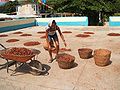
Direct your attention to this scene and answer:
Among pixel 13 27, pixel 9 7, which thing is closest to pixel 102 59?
pixel 13 27

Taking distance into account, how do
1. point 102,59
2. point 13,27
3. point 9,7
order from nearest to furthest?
point 102,59 → point 13,27 → point 9,7

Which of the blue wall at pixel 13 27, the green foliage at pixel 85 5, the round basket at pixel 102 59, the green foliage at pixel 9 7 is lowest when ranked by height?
the round basket at pixel 102 59

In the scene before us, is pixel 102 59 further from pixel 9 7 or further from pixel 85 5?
pixel 9 7

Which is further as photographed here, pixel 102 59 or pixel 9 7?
pixel 9 7

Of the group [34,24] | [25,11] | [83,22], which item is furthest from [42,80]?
[25,11]

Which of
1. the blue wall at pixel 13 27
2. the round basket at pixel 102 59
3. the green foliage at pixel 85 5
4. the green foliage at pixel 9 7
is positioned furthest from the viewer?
the green foliage at pixel 9 7

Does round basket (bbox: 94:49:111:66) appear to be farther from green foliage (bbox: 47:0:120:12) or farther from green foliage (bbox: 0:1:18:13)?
green foliage (bbox: 0:1:18:13)

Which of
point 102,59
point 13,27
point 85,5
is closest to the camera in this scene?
point 102,59

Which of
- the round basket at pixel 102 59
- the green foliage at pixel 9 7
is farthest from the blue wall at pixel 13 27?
the green foliage at pixel 9 7

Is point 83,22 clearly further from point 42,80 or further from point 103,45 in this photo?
point 42,80

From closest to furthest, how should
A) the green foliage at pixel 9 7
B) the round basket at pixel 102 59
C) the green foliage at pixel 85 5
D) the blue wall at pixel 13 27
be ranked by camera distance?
1. the round basket at pixel 102 59
2. the blue wall at pixel 13 27
3. the green foliage at pixel 85 5
4. the green foliage at pixel 9 7

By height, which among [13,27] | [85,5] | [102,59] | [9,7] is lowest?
[102,59]

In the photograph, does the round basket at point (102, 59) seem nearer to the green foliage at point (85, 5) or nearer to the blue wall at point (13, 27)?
the blue wall at point (13, 27)

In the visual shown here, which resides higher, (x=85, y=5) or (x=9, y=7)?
(x=9, y=7)
